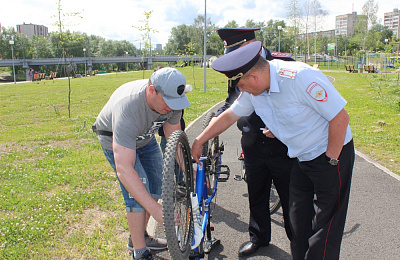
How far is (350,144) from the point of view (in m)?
2.40

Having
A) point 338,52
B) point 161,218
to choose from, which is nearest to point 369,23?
point 338,52

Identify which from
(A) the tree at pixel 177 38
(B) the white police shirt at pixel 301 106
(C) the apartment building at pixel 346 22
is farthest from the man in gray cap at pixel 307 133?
(C) the apartment building at pixel 346 22

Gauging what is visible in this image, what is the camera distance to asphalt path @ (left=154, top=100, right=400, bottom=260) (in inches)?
135

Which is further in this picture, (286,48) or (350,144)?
(286,48)

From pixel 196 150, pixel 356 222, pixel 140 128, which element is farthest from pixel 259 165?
pixel 356 222

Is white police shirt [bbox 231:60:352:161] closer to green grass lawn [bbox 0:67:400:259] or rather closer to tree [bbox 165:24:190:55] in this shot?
green grass lawn [bbox 0:67:400:259]

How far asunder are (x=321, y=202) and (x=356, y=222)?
2.01 meters

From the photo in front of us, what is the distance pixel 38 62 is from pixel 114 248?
266 feet

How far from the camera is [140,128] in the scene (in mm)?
2693

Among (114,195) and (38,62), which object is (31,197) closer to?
(114,195)

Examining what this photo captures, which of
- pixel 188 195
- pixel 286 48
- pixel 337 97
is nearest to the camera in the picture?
pixel 337 97

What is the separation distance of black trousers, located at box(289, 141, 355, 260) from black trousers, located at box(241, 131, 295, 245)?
551mm

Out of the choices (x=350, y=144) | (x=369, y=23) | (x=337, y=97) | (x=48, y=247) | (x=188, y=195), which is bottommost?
(x=48, y=247)

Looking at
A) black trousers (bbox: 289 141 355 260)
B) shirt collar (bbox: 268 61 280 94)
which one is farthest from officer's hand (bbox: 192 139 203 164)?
shirt collar (bbox: 268 61 280 94)
